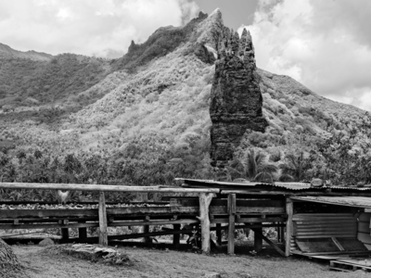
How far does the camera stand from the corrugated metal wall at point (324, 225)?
15125 mm

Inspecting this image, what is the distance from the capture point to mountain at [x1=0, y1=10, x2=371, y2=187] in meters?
62.4

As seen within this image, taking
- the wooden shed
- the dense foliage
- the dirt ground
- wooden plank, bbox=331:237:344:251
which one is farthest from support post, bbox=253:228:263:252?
the dense foliage

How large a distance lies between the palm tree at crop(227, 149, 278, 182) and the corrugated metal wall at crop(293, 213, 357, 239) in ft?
64.5

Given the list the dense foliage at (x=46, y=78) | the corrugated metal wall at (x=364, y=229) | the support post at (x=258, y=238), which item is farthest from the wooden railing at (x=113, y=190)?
the dense foliage at (x=46, y=78)

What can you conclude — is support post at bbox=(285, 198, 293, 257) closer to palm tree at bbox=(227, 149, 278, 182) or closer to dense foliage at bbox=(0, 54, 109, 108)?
palm tree at bbox=(227, 149, 278, 182)

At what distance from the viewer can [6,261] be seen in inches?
292

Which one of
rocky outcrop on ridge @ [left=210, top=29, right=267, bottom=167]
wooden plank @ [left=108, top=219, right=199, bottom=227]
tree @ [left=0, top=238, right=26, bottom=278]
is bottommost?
wooden plank @ [left=108, top=219, right=199, bottom=227]

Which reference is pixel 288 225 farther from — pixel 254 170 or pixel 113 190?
pixel 254 170

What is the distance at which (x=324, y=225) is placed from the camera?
50.6 ft

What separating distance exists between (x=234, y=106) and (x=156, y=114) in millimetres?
34208

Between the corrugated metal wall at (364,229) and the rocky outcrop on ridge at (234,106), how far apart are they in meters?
49.6
